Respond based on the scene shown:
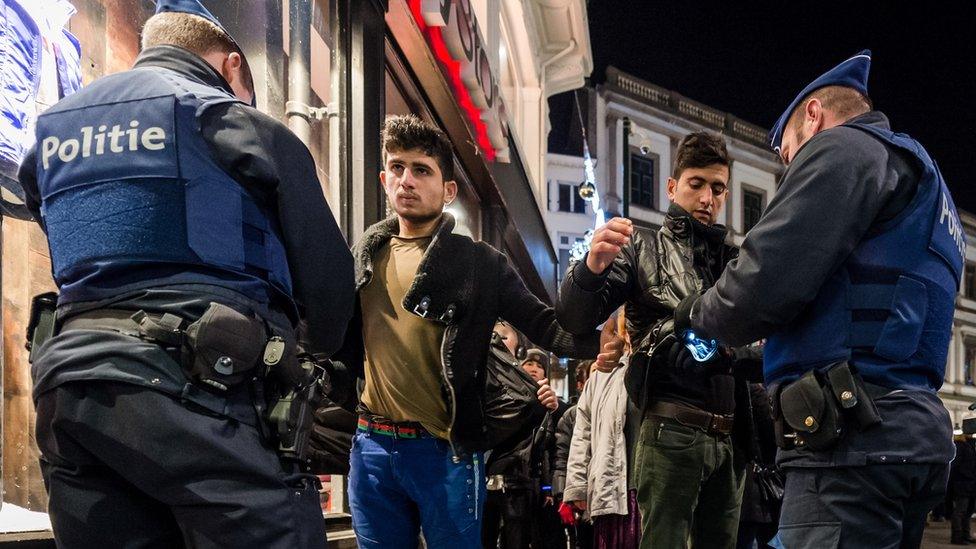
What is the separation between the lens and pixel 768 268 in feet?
9.62

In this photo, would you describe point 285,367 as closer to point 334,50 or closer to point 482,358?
point 482,358

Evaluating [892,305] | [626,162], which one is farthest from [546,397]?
[626,162]

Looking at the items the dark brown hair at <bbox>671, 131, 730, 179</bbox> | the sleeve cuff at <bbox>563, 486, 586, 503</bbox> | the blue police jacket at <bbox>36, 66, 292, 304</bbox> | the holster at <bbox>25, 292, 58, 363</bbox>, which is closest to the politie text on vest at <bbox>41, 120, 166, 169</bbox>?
the blue police jacket at <bbox>36, 66, 292, 304</bbox>

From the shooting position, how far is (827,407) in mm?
2797

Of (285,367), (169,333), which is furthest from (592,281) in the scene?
(169,333)

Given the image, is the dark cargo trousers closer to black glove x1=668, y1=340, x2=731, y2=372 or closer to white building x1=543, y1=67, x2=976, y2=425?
black glove x1=668, y1=340, x2=731, y2=372

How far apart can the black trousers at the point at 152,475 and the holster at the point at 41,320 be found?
0.68 feet

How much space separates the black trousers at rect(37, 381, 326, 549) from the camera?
2.15 metres

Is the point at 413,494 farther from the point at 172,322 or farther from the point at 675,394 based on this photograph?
the point at 172,322

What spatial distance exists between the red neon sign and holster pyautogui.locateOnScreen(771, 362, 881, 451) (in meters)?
5.88

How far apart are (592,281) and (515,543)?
17.5 feet

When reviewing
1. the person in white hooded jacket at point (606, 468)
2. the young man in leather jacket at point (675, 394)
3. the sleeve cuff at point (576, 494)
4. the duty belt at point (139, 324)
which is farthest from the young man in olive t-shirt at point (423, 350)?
the sleeve cuff at point (576, 494)

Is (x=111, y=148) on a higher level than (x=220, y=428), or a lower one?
higher

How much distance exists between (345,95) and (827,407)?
4.37 metres
